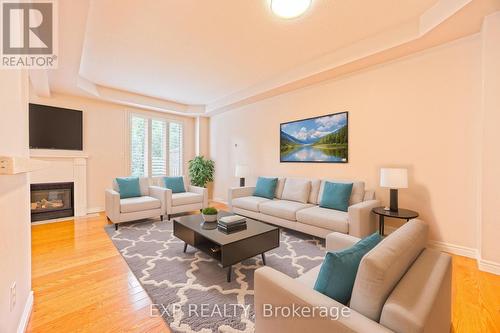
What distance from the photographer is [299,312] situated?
993 mm

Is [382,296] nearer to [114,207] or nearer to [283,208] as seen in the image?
[283,208]

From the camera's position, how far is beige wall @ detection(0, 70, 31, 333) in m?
1.18

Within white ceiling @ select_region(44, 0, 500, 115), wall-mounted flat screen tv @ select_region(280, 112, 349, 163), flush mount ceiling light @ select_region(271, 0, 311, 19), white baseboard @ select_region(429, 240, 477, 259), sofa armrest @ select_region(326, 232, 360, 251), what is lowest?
white baseboard @ select_region(429, 240, 477, 259)

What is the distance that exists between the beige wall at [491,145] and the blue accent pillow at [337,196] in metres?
1.37

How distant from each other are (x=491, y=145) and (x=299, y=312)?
2.79m

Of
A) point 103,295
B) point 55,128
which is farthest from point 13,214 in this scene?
point 55,128

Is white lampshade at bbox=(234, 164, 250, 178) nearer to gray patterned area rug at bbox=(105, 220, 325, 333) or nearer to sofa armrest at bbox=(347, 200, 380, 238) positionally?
gray patterned area rug at bbox=(105, 220, 325, 333)

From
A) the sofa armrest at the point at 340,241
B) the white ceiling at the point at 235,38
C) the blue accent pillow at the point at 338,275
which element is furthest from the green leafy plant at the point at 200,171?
the blue accent pillow at the point at 338,275

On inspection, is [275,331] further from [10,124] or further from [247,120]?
[247,120]

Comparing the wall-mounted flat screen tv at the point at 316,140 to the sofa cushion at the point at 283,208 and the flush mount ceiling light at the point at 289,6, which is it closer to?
the sofa cushion at the point at 283,208

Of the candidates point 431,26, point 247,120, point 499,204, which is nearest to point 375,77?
point 431,26

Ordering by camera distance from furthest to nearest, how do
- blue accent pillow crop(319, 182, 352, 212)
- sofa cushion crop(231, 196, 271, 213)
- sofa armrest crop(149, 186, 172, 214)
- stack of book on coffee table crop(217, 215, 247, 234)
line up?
sofa armrest crop(149, 186, 172, 214) < sofa cushion crop(231, 196, 271, 213) < blue accent pillow crop(319, 182, 352, 212) < stack of book on coffee table crop(217, 215, 247, 234)

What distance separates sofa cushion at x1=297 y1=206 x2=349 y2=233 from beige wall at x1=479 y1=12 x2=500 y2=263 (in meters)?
1.36

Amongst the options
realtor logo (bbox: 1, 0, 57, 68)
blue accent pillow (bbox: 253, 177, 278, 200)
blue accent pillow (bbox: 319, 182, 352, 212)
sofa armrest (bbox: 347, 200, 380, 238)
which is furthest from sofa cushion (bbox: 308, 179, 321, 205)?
realtor logo (bbox: 1, 0, 57, 68)
